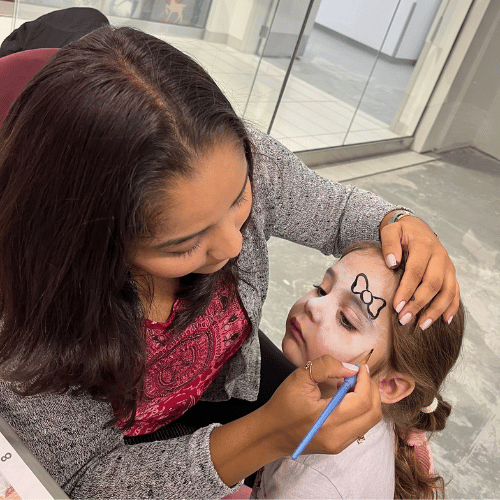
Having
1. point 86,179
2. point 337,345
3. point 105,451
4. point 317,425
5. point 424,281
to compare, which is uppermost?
point 86,179

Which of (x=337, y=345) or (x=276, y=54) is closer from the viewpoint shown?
(x=337, y=345)

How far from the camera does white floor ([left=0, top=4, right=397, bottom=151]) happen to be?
8.16ft

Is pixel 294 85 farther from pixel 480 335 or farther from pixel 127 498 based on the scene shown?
pixel 127 498

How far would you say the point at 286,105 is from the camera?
2787mm

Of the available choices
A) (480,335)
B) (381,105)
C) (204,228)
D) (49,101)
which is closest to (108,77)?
(49,101)

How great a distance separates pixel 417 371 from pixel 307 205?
429mm

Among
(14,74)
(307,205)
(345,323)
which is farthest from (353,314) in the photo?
(14,74)

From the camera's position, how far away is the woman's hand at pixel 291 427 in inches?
30.8

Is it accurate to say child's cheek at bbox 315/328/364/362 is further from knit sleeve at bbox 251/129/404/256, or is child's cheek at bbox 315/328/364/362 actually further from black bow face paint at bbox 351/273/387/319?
knit sleeve at bbox 251/129/404/256

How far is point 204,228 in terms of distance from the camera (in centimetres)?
72

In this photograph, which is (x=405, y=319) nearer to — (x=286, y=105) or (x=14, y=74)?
(x=14, y=74)

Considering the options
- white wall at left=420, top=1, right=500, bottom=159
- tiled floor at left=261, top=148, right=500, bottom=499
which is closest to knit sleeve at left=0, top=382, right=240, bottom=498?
tiled floor at left=261, top=148, right=500, bottom=499

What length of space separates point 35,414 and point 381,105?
7.43ft

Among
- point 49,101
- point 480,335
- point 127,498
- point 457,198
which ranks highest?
point 49,101
